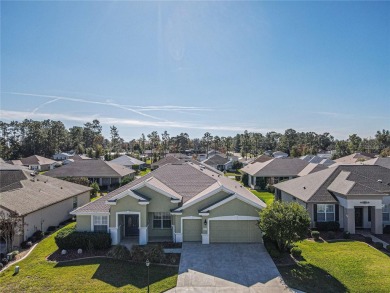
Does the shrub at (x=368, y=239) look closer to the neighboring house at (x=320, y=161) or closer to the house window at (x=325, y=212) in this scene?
the house window at (x=325, y=212)

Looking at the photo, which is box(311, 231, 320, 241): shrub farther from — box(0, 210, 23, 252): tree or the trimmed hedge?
box(0, 210, 23, 252): tree

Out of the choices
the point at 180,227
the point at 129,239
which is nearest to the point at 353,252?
the point at 180,227

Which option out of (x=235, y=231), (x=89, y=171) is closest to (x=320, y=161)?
(x=89, y=171)

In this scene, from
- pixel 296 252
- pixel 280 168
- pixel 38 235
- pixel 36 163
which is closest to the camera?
pixel 296 252

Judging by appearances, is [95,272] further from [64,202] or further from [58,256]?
[64,202]

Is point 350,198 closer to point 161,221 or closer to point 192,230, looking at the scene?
point 192,230

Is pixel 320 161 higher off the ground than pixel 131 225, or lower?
higher

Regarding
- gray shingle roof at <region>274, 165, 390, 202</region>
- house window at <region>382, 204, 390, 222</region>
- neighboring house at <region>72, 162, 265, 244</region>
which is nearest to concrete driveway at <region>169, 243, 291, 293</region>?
neighboring house at <region>72, 162, 265, 244</region>
